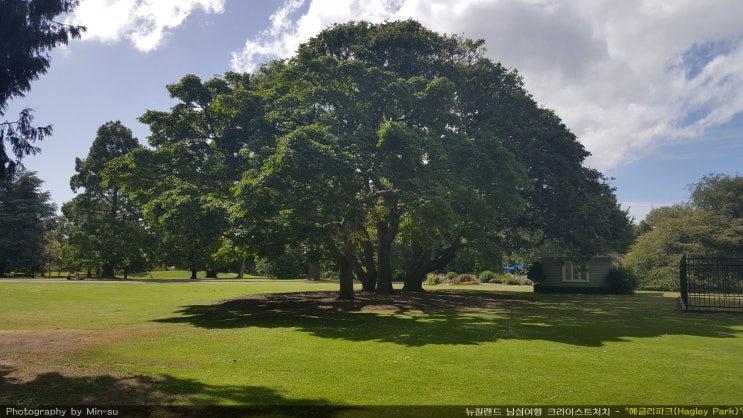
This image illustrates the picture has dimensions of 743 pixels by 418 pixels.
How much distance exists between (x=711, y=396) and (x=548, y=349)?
4240mm

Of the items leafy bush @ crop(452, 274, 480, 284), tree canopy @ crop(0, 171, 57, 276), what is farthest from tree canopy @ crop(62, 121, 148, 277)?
leafy bush @ crop(452, 274, 480, 284)

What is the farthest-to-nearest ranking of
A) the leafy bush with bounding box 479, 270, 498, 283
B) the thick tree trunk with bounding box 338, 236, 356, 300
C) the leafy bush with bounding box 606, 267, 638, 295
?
1. the leafy bush with bounding box 479, 270, 498, 283
2. the leafy bush with bounding box 606, 267, 638, 295
3. the thick tree trunk with bounding box 338, 236, 356, 300

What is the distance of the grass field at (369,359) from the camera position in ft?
25.3

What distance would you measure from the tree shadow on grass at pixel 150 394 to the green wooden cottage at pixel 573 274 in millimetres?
34563

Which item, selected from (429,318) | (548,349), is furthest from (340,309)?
(548,349)

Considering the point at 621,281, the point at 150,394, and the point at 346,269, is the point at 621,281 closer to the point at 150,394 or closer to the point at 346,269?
the point at 346,269

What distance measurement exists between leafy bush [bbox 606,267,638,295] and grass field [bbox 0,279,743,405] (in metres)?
19.3

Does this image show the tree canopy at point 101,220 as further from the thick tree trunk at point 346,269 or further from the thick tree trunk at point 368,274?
the thick tree trunk at point 346,269

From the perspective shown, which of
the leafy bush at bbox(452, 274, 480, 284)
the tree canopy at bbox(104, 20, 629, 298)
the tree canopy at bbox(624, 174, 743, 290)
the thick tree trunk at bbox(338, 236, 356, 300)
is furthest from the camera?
the leafy bush at bbox(452, 274, 480, 284)

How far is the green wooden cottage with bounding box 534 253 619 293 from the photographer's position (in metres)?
38.7

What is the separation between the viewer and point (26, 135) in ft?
38.5

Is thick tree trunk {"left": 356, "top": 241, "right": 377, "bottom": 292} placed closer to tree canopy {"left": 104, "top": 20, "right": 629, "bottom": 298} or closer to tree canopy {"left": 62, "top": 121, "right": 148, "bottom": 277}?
tree canopy {"left": 104, "top": 20, "right": 629, "bottom": 298}

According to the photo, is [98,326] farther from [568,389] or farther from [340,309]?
[568,389]

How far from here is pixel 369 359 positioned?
10617 millimetres
